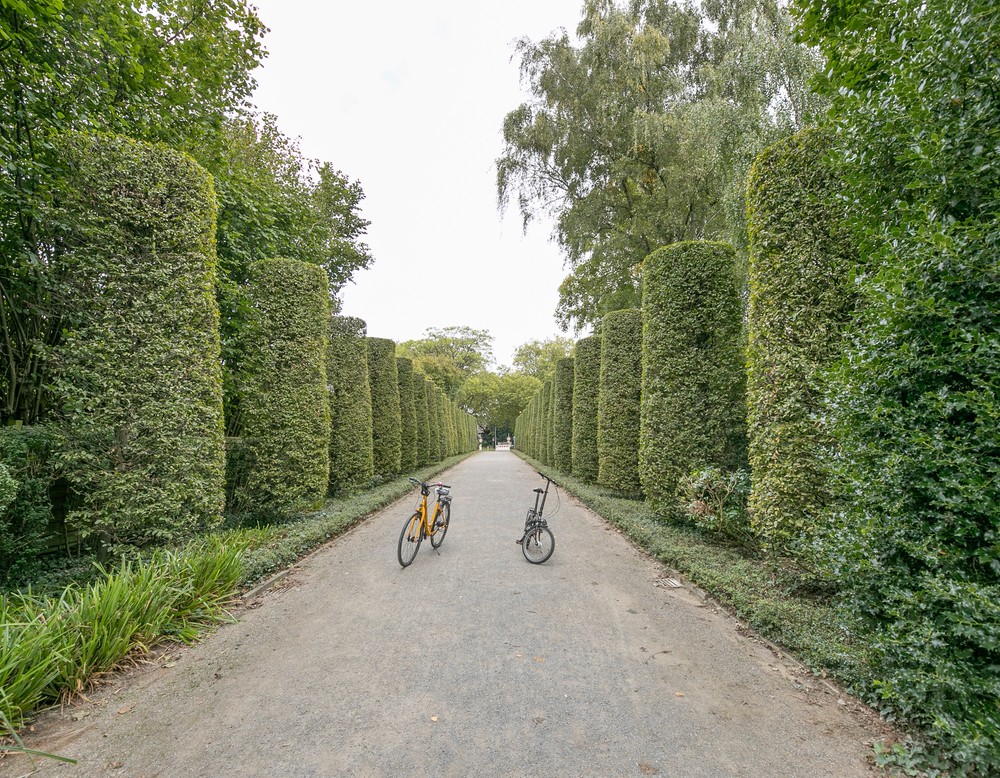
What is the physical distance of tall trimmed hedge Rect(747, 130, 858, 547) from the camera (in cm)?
387

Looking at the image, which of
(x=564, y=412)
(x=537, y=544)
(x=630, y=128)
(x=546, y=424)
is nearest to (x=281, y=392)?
(x=537, y=544)

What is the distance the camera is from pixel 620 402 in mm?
9867

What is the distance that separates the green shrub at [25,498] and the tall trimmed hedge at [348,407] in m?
5.18

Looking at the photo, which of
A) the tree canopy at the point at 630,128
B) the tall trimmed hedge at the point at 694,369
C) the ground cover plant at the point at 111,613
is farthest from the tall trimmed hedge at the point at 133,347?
the tree canopy at the point at 630,128

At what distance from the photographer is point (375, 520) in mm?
7980

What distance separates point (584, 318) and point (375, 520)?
13074 millimetres

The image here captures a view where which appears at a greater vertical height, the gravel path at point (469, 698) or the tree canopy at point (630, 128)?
the tree canopy at point (630, 128)

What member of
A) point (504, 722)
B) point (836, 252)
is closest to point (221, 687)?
point (504, 722)

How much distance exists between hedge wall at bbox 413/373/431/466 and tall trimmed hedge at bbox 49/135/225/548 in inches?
468

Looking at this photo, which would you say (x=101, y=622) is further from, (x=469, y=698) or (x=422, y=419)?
(x=422, y=419)

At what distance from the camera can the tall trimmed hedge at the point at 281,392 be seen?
7047mm

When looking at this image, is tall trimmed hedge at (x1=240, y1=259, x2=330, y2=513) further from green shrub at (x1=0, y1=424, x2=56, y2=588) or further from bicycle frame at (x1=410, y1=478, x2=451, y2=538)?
bicycle frame at (x1=410, y1=478, x2=451, y2=538)

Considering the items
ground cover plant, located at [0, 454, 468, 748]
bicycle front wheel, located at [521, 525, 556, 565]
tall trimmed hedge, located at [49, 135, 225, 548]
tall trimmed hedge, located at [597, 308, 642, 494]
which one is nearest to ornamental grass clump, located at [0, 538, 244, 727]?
ground cover plant, located at [0, 454, 468, 748]

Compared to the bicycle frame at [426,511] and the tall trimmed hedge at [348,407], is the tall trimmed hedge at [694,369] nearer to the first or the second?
the bicycle frame at [426,511]
